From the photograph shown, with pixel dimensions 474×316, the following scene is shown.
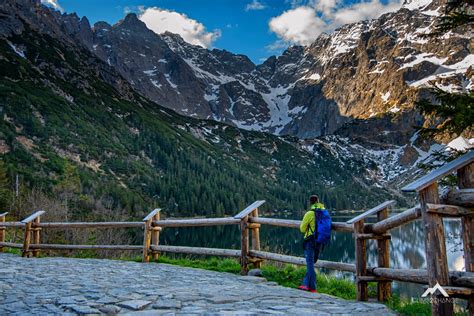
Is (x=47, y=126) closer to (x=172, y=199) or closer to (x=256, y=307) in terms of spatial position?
(x=172, y=199)

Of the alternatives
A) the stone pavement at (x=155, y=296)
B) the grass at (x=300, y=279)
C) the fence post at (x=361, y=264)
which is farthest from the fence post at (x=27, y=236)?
the fence post at (x=361, y=264)

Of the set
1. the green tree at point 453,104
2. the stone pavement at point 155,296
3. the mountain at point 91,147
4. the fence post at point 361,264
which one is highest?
the mountain at point 91,147

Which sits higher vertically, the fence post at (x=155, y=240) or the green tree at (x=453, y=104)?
the green tree at (x=453, y=104)

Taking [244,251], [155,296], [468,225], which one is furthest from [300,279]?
[468,225]

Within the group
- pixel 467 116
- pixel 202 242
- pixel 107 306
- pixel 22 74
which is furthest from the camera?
pixel 22 74

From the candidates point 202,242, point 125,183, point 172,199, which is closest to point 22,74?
point 125,183

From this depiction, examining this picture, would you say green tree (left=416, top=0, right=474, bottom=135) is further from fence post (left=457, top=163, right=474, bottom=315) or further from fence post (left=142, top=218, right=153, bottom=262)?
fence post (left=142, top=218, right=153, bottom=262)

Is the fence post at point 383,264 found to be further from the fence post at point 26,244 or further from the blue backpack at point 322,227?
the fence post at point 26,244

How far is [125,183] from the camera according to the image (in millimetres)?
132625

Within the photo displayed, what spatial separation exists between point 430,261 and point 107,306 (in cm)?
463

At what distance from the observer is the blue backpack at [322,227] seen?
8938 mm

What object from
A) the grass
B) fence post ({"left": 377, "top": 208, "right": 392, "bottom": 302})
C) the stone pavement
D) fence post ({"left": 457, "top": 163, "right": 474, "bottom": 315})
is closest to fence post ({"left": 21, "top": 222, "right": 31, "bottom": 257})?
the stone pavement

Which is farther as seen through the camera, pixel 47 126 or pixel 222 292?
pixel 47 126

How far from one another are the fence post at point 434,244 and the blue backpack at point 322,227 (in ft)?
10.9
